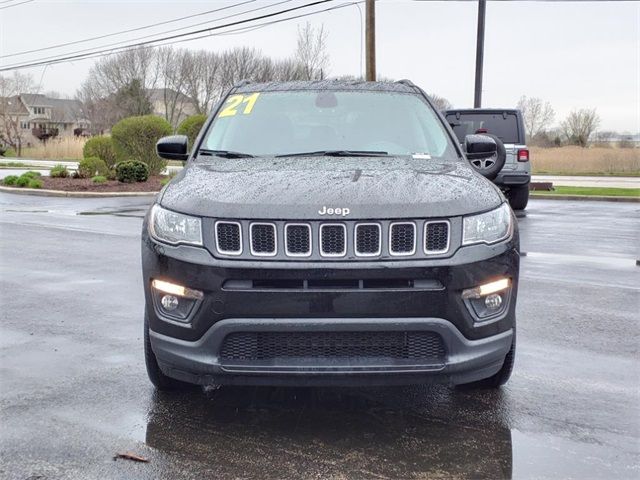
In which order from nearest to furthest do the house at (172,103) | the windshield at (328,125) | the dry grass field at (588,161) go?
the windshield at (328,125), the dry grass field at (588,161), the house at (172,103)

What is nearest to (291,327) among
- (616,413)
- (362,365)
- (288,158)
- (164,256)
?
(362,365)

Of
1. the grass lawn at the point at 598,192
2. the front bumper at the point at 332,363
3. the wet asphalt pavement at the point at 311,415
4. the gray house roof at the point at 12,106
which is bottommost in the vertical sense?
the gray house roof at the point at 12,106

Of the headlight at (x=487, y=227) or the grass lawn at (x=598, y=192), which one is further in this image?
the grass lawn at (x=598, y=192)

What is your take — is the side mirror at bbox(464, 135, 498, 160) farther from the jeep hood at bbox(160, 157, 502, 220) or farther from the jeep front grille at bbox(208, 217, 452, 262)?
the jeep front grille at bbox(208, 217, 452, 262)

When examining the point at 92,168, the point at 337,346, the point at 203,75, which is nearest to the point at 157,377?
the point at 337,346

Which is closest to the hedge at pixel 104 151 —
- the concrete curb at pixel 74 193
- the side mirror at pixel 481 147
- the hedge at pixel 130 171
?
the hedge at pixel 130 171

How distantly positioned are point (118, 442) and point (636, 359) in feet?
11.3

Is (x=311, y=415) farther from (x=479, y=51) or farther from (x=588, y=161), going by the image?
(x=588, y=161)

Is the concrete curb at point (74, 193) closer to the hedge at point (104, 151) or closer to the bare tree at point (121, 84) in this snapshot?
the hedge at point (104, 151)

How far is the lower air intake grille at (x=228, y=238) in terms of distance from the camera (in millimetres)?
3293

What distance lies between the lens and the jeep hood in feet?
10.9

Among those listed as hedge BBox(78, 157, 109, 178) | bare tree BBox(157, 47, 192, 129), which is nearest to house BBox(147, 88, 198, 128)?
bare tree BBox(157, 47, 192, 129)

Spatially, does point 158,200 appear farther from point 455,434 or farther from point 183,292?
point 455,434

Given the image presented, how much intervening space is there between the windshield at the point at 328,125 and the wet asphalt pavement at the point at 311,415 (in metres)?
1.55
